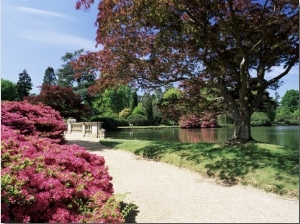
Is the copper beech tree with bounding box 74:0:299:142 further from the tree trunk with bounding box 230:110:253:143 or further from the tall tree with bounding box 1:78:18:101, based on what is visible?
the tall tree with bounding box 1:78:18:101

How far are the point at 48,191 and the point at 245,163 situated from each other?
4623mm

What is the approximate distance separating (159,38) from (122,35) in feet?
3.73

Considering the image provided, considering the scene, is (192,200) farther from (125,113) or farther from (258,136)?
(125,113)

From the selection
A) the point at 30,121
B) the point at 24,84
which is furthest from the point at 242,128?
the point at 24,84

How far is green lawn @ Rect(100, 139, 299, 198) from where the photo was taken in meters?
5.22

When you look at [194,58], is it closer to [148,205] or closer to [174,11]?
[174,11]

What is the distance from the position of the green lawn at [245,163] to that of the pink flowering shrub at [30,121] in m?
2.95

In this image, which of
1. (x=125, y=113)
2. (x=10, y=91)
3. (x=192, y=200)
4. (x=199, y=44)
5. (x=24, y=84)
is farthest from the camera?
(x=125, y=113)

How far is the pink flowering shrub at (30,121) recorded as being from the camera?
6129 mm

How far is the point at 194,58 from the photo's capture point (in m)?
9.49

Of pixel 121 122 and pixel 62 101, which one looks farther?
pixel 121 122

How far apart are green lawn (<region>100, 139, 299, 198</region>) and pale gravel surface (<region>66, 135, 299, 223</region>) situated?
0.92ft

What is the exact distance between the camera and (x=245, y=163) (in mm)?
6379

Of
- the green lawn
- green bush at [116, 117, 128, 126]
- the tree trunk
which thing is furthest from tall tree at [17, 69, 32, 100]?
green bush at [116, 117, 128, 126]
